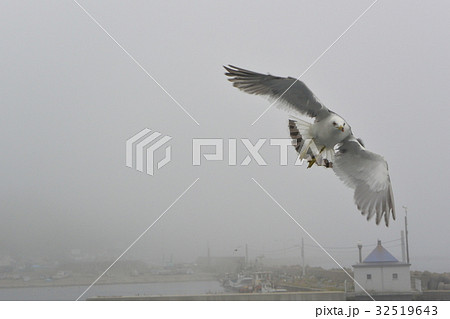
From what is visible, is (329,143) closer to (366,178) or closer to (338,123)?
(338,123)

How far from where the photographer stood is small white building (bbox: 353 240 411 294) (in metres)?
4.49

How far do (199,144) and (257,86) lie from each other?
1.02m

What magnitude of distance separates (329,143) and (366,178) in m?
0.34

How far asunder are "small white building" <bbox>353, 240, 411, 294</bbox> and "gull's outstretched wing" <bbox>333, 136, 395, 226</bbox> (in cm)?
174

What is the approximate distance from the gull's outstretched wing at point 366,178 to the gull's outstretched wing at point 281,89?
298 mm

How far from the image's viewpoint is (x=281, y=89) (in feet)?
8.80

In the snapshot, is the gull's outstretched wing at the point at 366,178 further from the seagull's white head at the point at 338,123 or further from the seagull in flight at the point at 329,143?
the seagull's white head at the point at 338,123

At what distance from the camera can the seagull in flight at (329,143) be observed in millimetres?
2650

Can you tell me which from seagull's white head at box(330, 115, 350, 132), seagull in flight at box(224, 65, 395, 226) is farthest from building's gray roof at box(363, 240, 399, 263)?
seagull's white head at box(330, 115, 350, 132)

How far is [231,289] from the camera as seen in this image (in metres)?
4.72

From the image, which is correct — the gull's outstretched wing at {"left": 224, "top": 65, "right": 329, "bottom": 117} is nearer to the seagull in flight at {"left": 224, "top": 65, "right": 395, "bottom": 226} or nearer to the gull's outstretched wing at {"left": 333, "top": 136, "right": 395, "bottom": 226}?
the seagull in flight at {"left": 224, "top": 65, "right": 395, "bottom": 226}

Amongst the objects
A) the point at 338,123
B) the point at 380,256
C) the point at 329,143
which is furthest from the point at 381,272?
the point at 338,123

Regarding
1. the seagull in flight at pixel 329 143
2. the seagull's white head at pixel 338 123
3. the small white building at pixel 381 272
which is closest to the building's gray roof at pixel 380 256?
the small white building at pixel 381 272

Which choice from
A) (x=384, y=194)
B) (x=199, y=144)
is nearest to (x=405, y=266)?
(x=384, y=194)
